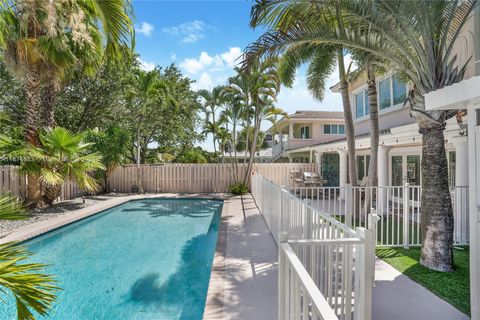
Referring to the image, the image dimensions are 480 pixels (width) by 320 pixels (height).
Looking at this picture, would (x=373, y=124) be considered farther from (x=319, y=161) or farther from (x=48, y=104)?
(x=48, y=104)

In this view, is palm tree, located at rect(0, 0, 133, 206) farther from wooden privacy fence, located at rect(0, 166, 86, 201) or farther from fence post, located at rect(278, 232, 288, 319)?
fence post, located at rect(278, 232, 288, 319)

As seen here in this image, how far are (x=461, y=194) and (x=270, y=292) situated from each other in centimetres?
514

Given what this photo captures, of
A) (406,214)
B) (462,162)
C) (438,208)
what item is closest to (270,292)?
(438,208)

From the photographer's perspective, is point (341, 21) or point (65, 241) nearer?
point (341, 21)

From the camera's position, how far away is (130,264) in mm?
6359

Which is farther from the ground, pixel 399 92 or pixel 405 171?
pixel 399 92

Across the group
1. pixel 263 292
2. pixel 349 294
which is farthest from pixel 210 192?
pixel 349 294

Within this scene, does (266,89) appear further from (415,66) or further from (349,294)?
(349,294)

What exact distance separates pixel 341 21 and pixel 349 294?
4.63 m

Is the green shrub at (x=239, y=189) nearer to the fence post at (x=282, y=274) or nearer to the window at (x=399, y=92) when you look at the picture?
the window at (x=399, y=92)

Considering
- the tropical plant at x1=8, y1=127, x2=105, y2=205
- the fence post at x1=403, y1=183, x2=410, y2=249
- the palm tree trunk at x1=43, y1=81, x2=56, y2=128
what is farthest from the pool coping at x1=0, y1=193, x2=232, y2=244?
the fence post at x1=403, y1=183, x2=410, y2=249

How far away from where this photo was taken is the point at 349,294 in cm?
260

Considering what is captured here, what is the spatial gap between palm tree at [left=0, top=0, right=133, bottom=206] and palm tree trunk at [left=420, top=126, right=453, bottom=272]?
19.9 ft

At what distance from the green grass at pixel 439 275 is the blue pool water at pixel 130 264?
3526mm
